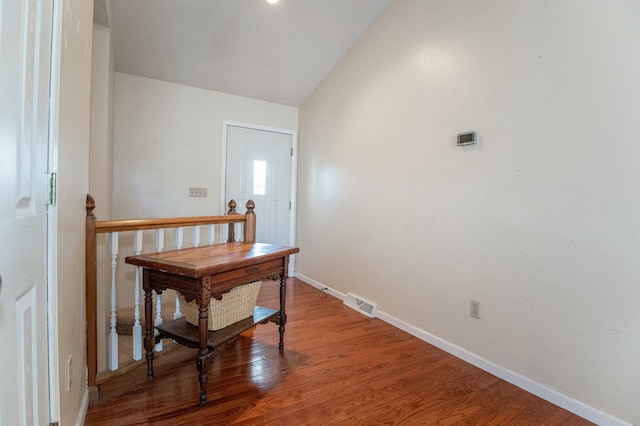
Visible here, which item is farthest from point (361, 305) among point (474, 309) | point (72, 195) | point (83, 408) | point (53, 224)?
point (53, 224)

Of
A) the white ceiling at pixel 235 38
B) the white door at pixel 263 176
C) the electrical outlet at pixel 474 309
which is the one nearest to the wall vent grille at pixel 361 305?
the electrical outlet at pixel 474 309

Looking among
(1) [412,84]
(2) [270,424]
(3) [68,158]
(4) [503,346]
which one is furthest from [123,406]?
(1) [412,84]

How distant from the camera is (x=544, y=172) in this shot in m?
1.84

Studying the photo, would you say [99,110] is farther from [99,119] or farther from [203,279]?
[203,279]

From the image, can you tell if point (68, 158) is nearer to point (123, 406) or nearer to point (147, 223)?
point (147, 223)

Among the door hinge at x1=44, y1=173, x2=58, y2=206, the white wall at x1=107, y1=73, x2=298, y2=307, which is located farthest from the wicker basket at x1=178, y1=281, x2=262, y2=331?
the white wall at x1=107, y1=73, x2=298, y2=307

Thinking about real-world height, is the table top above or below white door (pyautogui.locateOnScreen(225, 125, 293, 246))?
below

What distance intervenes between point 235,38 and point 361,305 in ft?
10.1

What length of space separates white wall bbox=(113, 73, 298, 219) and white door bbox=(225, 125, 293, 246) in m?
0.18

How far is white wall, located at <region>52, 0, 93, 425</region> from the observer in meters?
1.06

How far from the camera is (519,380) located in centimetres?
191

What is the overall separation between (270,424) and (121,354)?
133cm

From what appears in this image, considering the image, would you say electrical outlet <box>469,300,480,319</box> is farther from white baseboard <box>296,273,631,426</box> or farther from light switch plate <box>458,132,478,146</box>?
light switch plate <box>458,132,478,146</box>

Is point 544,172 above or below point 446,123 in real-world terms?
below
